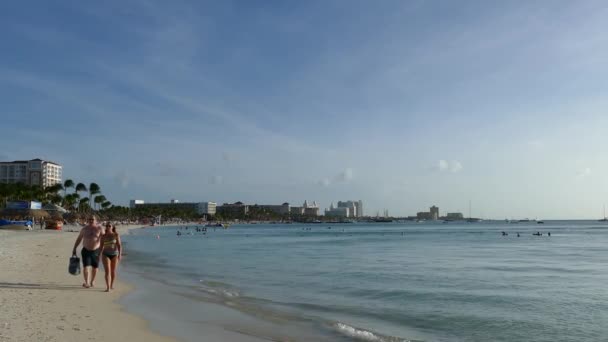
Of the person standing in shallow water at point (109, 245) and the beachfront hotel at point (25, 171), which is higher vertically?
the beachfront hotel at point (25, 171)

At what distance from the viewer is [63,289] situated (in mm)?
12453

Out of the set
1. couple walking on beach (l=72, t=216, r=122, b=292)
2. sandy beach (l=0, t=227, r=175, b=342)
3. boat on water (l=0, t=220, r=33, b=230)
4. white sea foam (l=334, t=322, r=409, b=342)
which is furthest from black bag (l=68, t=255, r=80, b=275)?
boat on water (l=0, t=220, r=33, b=230)

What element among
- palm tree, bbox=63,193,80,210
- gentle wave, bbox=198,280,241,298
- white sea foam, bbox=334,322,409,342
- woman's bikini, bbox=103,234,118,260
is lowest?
gentle wave, bbox=198,280,241,298

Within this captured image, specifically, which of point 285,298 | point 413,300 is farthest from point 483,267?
point 285,298

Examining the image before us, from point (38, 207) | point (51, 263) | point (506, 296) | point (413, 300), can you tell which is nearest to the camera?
point (413, 300)

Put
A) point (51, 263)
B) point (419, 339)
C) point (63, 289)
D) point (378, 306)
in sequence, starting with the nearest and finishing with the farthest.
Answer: point (419, 339) → point (63, 289) → point (378, 306) → point (51, 263)

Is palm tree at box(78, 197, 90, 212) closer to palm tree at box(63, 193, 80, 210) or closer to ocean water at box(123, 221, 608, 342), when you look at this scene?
palm tree at box(63, 193, 80, 210)

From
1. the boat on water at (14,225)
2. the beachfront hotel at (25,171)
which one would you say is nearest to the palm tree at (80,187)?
the beachfront hotel at (25,171)

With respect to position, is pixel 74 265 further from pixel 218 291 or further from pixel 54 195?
→ pixel 54 195

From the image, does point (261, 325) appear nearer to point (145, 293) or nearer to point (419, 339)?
point (419, 339)

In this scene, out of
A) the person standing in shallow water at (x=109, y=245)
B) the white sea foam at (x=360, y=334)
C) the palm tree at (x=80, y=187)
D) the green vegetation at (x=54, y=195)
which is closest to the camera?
the white sea foam at (x=360, y=334)

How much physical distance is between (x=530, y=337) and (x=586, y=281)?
37.0 ft

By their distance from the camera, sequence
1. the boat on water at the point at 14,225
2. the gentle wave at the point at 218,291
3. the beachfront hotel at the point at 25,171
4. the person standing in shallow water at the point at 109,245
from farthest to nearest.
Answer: the beachfront hotel at the point at 25,171
the boat on water at the point at 14,225
the gentle wave at the point at 218,291
the person standing in shallow water at the point at 109,245

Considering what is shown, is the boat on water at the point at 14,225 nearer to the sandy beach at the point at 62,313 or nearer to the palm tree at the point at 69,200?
the sandy beach at the point at 62,313
